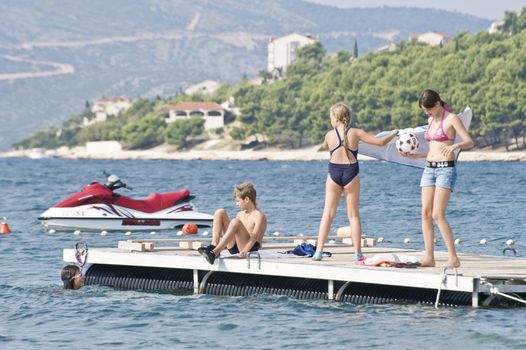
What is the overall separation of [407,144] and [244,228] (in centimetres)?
271

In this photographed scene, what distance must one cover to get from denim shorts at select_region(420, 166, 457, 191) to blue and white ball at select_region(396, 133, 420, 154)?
0.50 m

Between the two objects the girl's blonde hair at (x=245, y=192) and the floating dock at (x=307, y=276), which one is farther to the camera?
the girl's blonde hair at (x=245, y=192)

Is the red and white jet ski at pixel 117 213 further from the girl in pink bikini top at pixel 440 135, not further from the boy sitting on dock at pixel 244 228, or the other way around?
the girl in pink bikini top at pixel 440 135

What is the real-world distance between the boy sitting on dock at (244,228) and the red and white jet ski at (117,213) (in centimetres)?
1549

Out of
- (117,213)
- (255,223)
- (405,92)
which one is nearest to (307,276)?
(255,223)

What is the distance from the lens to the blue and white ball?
18.1 meters

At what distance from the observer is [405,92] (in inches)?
6132

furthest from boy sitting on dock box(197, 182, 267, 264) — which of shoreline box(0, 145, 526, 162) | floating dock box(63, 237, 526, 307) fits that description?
shoreline box(0, 145, 526, 162)

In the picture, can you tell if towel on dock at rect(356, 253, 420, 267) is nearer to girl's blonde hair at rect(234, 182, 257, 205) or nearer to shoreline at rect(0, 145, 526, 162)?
girl's blonde hair at rect(234, 182, 257, 205)

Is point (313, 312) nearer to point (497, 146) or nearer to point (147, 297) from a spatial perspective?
point (147, 297)

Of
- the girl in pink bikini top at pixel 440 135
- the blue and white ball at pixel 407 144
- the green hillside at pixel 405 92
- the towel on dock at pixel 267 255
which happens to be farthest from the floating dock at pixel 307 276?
the green hillside at pixel 405 92

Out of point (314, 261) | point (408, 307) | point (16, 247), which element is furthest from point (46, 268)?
point (408, 307)

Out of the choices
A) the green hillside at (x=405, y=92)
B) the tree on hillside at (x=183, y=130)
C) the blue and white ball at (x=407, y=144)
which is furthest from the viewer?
the tree on hillside at (x=183, y=130)

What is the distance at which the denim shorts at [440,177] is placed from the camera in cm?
A: 1744
